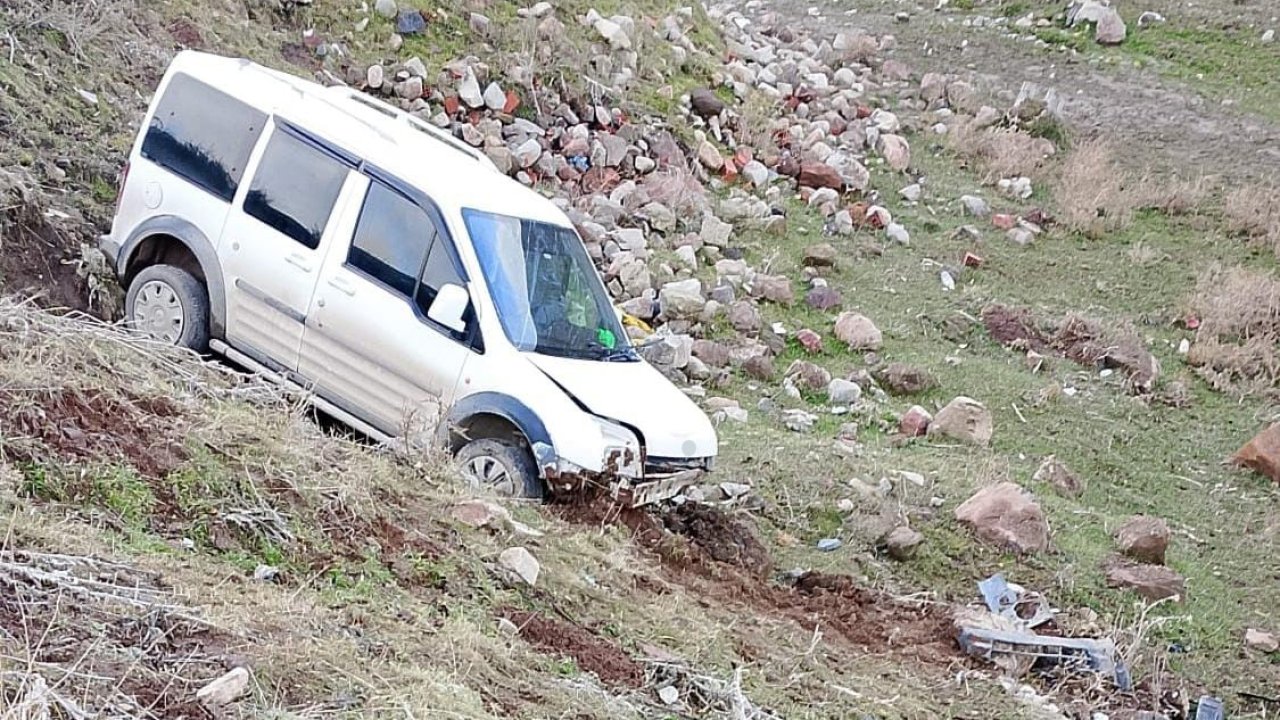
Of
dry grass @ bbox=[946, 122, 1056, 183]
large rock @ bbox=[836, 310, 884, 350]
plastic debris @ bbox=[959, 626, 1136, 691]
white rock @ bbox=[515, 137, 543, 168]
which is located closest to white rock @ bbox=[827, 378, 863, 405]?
large rock @ bbox=[836, 310, 884, 350]

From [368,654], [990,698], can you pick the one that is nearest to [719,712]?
[368,654]

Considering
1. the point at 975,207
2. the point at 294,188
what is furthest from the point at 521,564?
the point at 975,207

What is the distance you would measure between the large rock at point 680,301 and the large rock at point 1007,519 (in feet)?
11.3

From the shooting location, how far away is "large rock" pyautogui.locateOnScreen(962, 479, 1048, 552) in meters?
7.88

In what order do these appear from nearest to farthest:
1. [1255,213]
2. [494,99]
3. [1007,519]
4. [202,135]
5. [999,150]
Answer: [202,135] → [1007,519] → [494,99] → [1255,213] → [999,150]

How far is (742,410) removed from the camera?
9578mm

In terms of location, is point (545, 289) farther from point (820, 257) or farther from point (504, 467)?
point (820, 257)

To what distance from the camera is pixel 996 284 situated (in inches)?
524

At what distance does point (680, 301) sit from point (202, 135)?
187 inches

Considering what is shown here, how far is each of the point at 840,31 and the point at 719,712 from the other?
61.8ft

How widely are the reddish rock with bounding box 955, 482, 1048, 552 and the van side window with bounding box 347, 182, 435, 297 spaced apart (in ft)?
12.2

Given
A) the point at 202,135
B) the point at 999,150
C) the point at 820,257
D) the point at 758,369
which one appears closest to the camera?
the point at 202,135

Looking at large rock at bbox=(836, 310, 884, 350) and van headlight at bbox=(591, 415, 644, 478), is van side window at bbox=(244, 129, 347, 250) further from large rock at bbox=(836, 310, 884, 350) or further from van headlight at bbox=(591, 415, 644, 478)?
large rock at bbox=(836, 310, 884, 350)

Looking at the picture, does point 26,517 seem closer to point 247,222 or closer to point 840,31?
point 247,222
